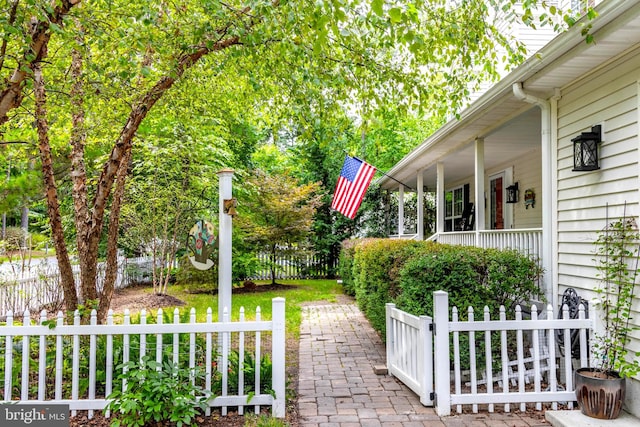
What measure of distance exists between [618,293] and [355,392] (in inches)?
98.6

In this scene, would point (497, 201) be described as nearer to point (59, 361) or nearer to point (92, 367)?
point (92, 367)

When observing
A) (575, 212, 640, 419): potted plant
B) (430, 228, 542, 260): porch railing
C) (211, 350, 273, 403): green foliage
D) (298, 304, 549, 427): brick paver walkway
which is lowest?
(298, 304, 549, 427): brick paver walkway

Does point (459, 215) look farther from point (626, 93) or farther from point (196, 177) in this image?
point (626, 93)

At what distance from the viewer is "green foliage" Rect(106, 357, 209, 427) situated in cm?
336

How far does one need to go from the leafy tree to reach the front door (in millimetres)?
4922

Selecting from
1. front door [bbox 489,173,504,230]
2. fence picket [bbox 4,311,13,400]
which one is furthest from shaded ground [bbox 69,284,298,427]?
front door [bbox 489,173,504,230]

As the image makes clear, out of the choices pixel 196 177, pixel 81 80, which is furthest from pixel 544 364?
pixel 196 177

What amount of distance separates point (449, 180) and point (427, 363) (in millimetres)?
11599

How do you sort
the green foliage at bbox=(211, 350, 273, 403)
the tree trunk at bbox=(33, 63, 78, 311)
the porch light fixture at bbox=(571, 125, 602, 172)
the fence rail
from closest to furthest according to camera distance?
the green foliage at bbox=(211, 350, 273, 403) → the porch light fixture at bbox=(571, 125, 602, 172) → the tree trunk at bbox=(33, 63, 78, 311) → the fence rail

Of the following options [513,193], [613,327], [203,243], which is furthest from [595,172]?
[513,193]

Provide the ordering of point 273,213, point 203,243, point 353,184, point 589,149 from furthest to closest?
point 273,213 < point 353,184 < point 203,243 < point 589,149

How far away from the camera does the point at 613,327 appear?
3975 millimetres

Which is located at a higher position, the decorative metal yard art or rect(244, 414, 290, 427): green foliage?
the decorative metal yard art

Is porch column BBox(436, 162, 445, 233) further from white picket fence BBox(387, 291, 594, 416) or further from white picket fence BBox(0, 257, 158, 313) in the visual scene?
white picket fence BBox(0, 257, 158, 313)
